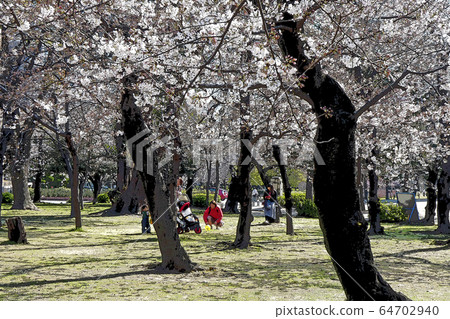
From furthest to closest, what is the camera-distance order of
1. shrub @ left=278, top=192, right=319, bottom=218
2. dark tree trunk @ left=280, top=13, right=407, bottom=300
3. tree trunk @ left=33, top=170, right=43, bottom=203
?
tree trunk @ left=33, top=170, right=43, bottom=203, shrub @ left=278, top=192, right=319, bottom=218, dark tree trunk @ left=280, top=13, right=407, bottom=300

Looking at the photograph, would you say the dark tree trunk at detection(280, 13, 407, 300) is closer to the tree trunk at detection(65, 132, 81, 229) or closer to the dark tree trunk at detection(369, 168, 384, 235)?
the dark tree trunk at detection(369, 168, 384, 235)

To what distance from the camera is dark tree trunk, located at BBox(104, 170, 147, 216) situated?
2683cm

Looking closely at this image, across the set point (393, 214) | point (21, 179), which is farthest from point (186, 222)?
point (21, 179)

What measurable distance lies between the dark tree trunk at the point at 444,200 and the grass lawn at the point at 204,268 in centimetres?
185

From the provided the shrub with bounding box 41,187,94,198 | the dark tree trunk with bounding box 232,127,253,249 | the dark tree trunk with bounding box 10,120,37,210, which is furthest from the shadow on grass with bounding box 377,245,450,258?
the shrub with bounding box 41,187,94,198

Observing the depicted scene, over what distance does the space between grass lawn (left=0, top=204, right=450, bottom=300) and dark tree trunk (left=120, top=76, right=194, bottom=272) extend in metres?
0.42

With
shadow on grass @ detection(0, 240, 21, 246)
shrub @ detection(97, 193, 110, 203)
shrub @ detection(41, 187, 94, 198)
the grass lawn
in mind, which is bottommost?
the grass lawn

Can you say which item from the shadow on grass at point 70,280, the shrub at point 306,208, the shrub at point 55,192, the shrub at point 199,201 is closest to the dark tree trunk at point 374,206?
the shrub at point 306,208

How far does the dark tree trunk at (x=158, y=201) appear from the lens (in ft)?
30.3

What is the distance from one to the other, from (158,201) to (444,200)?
45.4 feet

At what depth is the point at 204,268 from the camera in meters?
9.73

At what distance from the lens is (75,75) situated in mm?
12398

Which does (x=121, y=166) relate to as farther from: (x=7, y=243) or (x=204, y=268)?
(x=204, y=268)

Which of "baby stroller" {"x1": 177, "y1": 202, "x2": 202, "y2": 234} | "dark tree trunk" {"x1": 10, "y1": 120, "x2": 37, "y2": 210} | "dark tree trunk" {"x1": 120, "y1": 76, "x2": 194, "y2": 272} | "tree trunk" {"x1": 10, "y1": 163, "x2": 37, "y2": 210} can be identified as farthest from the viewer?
"tree trunk" {"x1": 10, "y1": 163, "x2": 37, "y2": 210}
